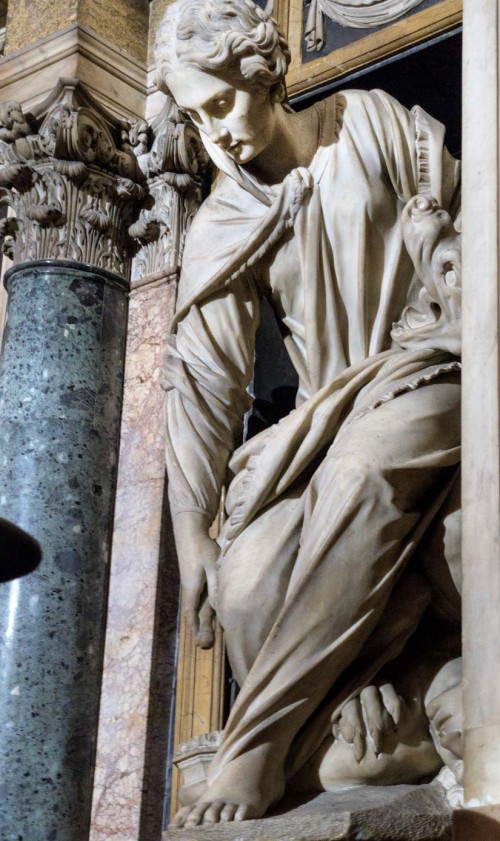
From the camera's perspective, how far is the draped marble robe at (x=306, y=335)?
10.5 feet

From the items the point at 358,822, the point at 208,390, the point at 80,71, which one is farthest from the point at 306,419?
the point at 80,71

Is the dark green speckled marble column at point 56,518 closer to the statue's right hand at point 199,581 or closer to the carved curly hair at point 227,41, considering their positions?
the statue's right hand at point 199,581

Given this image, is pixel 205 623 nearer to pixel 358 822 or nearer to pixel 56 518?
pixel 358 822

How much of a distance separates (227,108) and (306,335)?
590 mm

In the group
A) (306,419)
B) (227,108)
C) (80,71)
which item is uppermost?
(80,71)

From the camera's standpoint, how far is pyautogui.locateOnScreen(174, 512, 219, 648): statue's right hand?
3436mm

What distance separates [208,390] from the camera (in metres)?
3.71

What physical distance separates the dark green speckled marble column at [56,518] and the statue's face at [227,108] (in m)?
0.93

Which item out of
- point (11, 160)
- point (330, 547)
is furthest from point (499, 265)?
point (11, 160)

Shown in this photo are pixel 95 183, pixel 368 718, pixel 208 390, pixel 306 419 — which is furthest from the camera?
pixel 95 183

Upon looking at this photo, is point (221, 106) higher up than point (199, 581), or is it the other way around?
point (221, 106)

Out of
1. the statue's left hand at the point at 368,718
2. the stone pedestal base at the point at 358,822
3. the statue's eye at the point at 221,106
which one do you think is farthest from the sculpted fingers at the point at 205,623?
the statue's eye at the point at 221,106

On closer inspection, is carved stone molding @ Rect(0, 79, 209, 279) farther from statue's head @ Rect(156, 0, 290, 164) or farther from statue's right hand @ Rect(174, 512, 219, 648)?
statue's right hand @ Rect(174, 512, 219, 648)

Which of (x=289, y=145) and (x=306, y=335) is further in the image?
(x=289, y=145)
